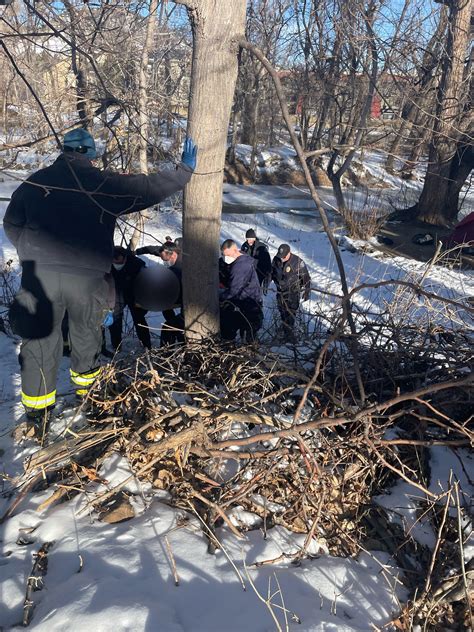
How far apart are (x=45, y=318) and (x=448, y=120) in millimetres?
8772

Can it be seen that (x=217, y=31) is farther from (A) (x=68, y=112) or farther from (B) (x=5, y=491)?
(A) (x=68, y=112)

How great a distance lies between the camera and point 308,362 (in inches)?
150

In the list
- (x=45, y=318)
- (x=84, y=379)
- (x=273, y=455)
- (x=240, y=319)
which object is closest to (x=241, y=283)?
(x=240, y=319)

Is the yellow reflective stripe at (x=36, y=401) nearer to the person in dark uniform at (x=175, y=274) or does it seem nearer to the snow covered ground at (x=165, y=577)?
the snow covered ground at (x=165, y=577)

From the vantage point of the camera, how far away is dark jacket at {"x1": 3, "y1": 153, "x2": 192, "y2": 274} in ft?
11.0

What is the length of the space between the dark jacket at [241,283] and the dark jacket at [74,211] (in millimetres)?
1719

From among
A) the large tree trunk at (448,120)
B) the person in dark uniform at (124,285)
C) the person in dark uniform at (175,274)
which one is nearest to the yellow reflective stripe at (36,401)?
the person in dark uniform at (175,274)

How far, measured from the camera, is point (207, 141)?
3.67 meters

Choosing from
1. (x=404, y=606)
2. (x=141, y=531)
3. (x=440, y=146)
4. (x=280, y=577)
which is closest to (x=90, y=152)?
(x=141, y=531)

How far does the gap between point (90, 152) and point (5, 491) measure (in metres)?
2.32

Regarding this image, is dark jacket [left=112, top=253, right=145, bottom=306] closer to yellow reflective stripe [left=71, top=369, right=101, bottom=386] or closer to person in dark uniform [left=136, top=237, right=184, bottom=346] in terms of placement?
person in dark uniform [left=136, top=237, right=184, bottom=346]

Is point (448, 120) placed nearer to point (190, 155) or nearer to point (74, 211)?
point (190, 155)

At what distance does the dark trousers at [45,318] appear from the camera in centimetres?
338

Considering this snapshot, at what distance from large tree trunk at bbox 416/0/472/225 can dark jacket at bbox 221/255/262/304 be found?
5.92m
